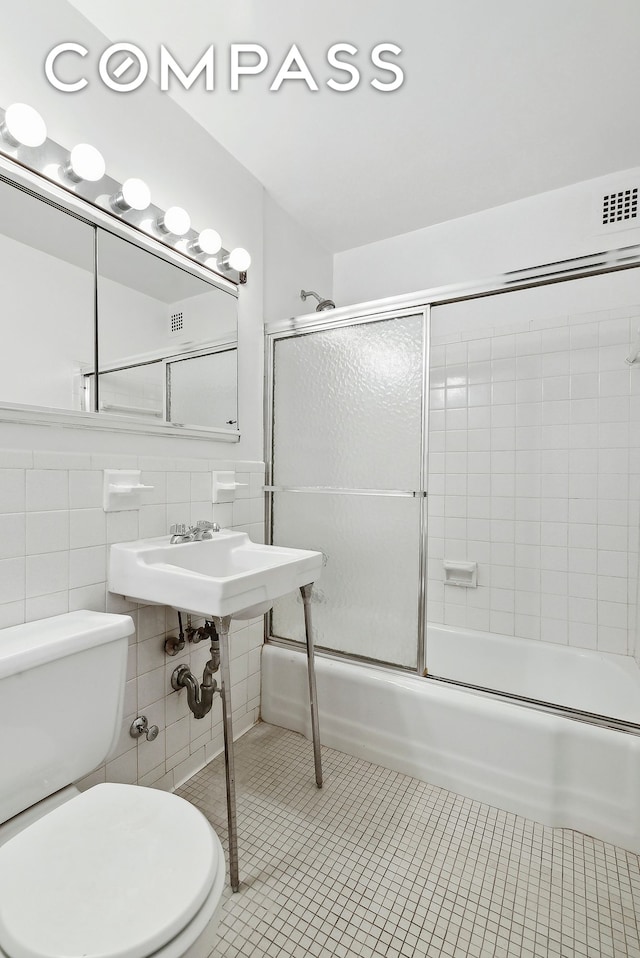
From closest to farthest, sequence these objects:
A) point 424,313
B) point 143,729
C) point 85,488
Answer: point 85,488 → point 143,729 → point 424,313

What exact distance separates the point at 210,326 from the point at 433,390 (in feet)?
4.27

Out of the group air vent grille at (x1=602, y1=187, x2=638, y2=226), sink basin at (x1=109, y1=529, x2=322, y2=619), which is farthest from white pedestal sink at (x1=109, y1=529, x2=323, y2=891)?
air vent grille at (x1=602, y1=187, x2=638, y2=226)

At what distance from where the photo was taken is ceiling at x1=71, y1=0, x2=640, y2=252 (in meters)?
1.39

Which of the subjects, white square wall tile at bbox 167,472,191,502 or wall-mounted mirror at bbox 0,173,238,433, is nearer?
wall-mounted mirror at bbox 0,173,238,433

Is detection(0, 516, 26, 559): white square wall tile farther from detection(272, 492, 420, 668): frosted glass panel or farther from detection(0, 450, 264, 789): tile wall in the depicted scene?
detection(272, 492, 420, 668): frosted glass panel

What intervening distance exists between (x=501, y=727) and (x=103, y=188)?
84.7 inches

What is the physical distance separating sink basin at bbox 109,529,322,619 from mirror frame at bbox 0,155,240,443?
38 cm

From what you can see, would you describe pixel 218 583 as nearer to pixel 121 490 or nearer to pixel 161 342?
pixel 121 490

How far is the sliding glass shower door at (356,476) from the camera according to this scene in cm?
179

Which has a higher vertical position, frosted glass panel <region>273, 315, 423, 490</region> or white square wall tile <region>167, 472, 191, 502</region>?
frosted glass panel <region>273, 315, 423, 490</region>

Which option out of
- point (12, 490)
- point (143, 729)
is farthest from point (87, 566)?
point (143, 729)

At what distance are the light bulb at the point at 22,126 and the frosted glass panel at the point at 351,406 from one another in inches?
45.0

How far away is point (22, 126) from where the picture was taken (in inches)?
45.8

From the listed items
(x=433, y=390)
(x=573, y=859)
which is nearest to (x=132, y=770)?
(x=573, y=859)
